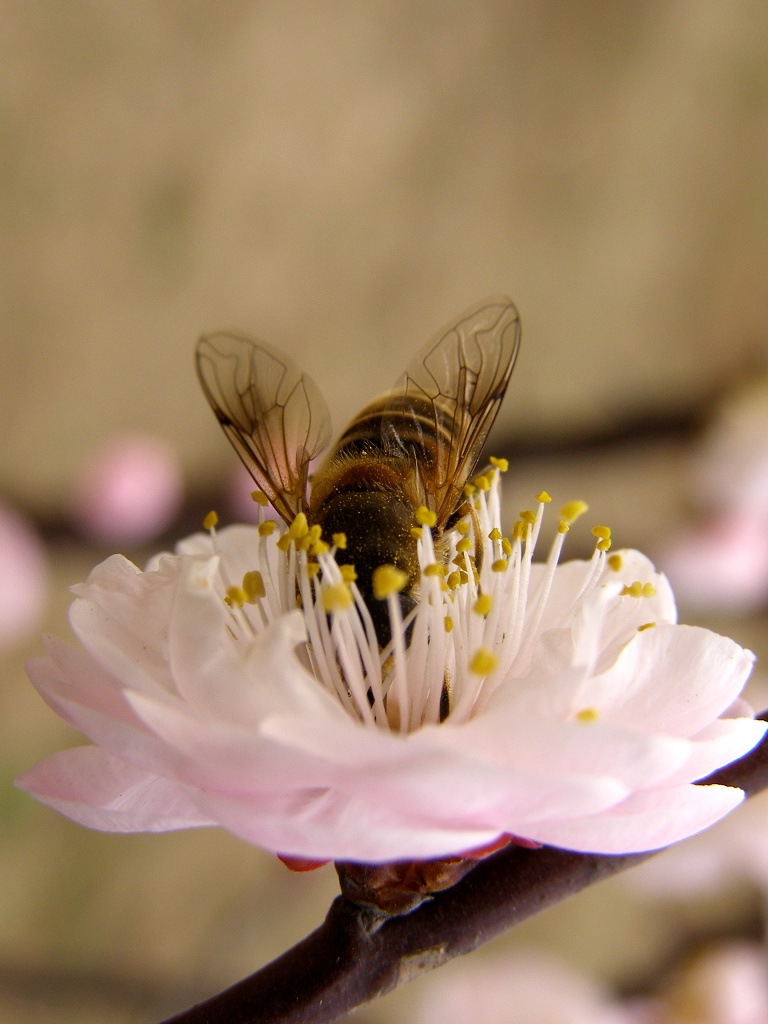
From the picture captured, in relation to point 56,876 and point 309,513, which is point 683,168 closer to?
point 309,513

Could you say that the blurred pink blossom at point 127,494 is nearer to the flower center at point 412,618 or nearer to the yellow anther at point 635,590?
the flower center at point 412,618

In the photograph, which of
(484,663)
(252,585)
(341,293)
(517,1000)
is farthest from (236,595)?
(341,293)

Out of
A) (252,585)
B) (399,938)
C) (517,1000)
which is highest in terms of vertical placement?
(252,585)

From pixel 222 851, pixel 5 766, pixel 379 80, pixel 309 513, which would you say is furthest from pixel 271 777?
pixel 379 80

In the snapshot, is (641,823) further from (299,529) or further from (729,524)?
(729,524)

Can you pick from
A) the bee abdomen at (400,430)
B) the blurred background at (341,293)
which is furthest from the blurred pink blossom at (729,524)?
the bee abdomen at (400,430)

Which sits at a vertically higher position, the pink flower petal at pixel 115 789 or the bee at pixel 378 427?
the bee at pixel 378 427
